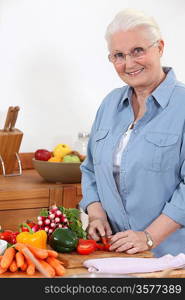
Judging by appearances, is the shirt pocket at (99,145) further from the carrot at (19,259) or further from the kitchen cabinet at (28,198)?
the kitchen cabinet at (28,198)

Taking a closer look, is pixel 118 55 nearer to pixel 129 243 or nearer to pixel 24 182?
pixel 129 243

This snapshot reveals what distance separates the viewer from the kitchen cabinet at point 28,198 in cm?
293

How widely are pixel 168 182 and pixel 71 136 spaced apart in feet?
5.41

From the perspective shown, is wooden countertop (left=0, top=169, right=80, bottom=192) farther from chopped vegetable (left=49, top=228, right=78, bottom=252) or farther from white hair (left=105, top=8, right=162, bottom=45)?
white hair (left=105, top=8, right=162, bottom=45)

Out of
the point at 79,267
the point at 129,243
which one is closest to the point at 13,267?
the point at 79,267

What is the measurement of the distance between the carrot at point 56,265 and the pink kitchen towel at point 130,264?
88 mm

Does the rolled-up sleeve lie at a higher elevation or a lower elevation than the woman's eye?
lower

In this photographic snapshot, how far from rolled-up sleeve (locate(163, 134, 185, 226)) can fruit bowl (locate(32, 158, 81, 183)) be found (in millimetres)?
1098

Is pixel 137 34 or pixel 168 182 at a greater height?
pixel 137 34

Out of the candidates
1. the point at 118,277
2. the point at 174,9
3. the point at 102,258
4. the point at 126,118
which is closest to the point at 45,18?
the point at 174,9

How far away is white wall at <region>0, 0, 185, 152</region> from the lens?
3.46 m

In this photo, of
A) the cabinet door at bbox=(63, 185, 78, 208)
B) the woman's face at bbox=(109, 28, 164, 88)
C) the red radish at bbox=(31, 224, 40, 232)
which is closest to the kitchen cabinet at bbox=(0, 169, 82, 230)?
the cabinet door at bbox=(63, 185, 78, 208)

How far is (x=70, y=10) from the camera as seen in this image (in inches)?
141

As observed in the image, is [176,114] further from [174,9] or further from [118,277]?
[174,9]
